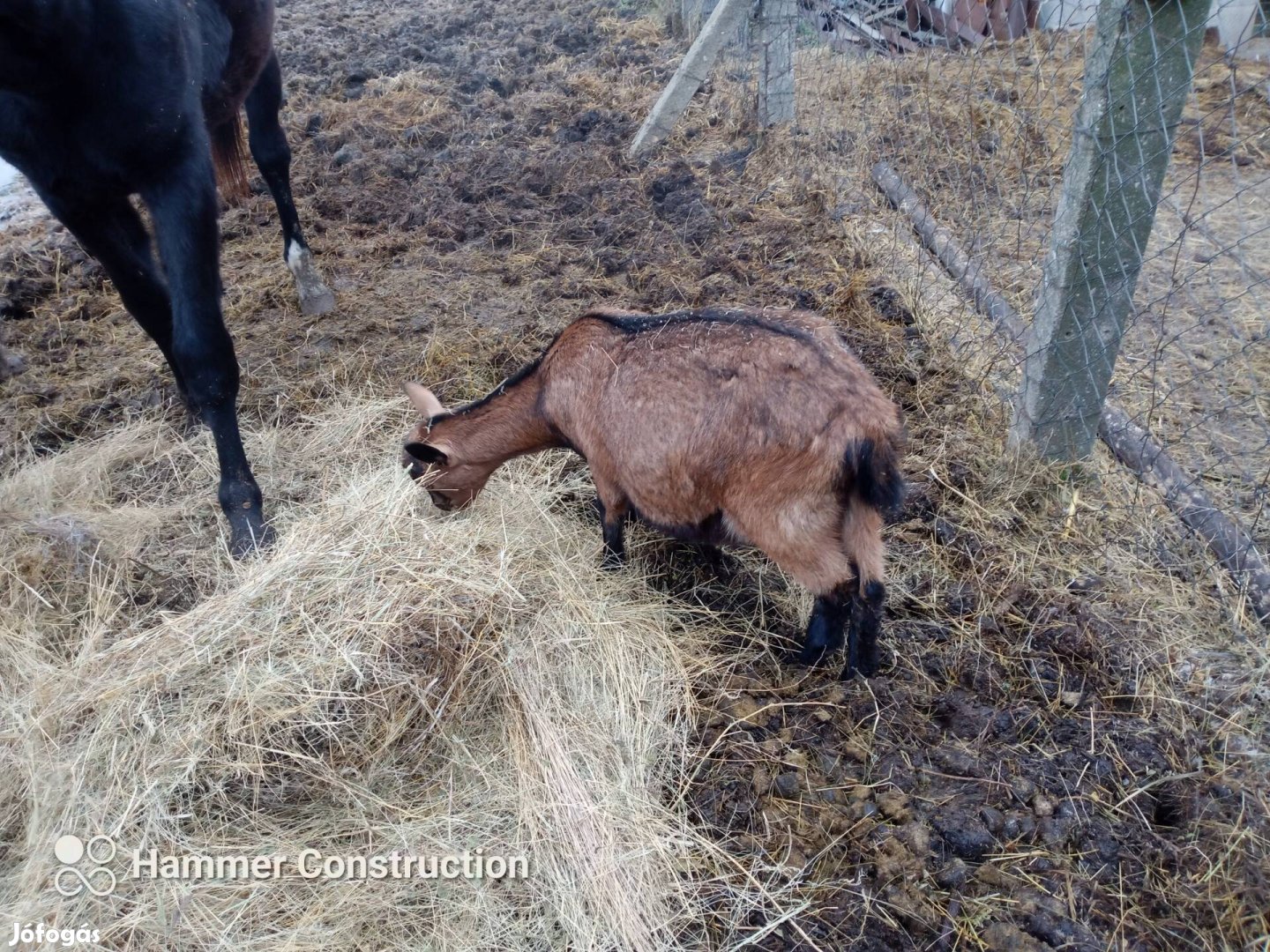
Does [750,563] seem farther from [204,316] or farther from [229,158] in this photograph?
[229,158]

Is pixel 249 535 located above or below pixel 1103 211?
below

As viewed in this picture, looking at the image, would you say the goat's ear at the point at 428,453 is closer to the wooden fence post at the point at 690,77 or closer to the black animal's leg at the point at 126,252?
the black animal's leg at the point at 126,252

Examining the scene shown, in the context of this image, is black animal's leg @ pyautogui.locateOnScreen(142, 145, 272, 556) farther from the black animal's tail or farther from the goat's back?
the black animal's tail

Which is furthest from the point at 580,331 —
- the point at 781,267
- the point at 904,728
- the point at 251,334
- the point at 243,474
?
the point at 251,334

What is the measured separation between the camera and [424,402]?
3.38m

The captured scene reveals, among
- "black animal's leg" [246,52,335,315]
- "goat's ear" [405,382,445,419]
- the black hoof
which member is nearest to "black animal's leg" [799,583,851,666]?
"goat's ear" [405,382,445,419]

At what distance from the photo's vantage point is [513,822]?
225 centimetres

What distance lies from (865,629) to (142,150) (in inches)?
106

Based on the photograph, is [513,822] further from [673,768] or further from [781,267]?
[781,267]

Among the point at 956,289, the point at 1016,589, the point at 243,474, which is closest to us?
the point at 1016,589

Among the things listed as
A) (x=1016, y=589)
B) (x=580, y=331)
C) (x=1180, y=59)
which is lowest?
(x=1016, y=589)

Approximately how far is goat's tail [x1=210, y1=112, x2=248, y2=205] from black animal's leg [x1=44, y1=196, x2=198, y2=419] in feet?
3.59

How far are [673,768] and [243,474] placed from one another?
194 centimetres

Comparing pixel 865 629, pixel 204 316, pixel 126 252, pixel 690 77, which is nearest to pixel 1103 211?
pixel 865 629
